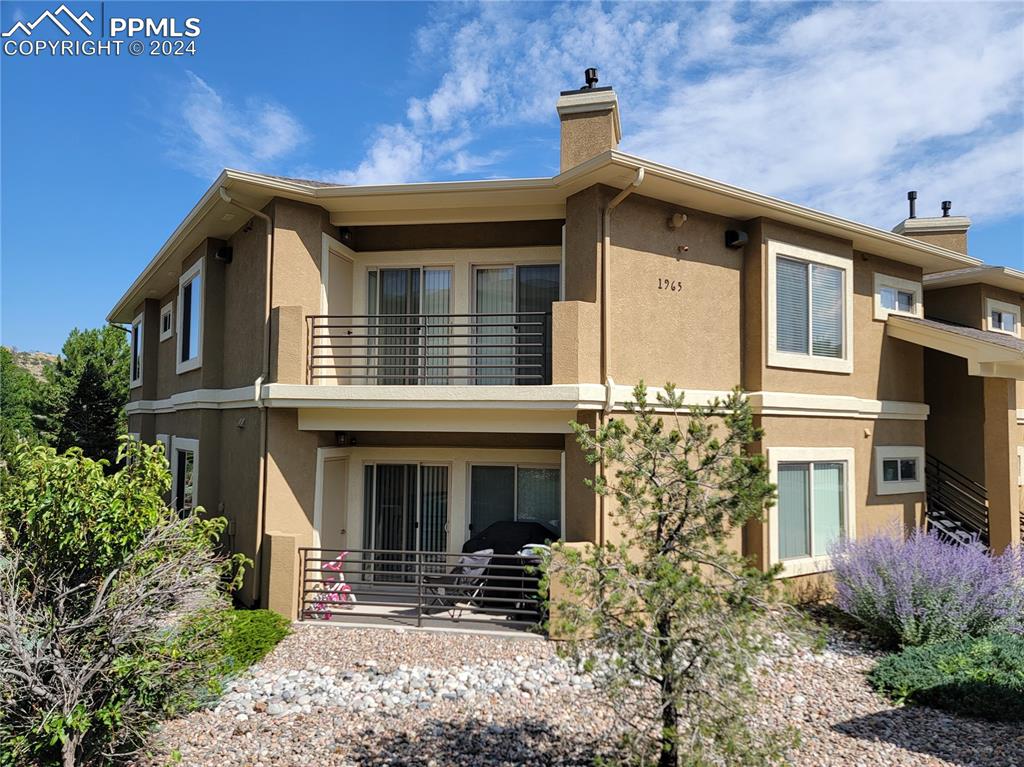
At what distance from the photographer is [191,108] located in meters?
12.2

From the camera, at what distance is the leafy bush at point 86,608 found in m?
4.93

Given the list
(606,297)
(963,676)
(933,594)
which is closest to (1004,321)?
(933,594)

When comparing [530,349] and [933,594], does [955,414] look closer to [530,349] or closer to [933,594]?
[933,594]

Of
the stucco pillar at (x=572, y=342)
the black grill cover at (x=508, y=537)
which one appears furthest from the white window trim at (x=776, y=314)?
the black grill cover at (x=508, y=537)

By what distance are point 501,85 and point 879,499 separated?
1176cm

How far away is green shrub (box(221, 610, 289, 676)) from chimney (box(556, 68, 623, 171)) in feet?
30.3

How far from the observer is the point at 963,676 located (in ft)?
24.1

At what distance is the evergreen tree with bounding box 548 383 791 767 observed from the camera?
4.22 meters

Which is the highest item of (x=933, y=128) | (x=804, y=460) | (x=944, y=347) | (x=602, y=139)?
(x=933, y=128)

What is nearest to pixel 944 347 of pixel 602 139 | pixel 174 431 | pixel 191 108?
pixel 602 139

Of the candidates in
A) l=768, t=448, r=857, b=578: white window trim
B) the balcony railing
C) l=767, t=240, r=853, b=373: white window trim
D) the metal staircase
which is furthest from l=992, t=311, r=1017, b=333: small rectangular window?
the balcony railing

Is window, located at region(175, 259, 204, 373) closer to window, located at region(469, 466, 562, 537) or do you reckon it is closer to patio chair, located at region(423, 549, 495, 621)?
window, located at region(469, 466, 562, 537)

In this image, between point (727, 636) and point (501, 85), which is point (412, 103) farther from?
point (727, 636)

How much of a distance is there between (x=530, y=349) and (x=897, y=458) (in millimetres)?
8745
